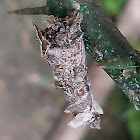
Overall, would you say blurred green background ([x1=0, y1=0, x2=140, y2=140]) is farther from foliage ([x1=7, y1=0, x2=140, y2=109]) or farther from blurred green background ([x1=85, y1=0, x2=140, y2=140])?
foliage ([x1=7, y1=0, x2=140, y2=109])

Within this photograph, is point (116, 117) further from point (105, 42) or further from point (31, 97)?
point (105, 42)

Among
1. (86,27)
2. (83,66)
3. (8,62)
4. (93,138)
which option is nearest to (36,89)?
(8,62)

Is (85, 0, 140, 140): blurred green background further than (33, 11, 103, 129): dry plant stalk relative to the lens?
Yes

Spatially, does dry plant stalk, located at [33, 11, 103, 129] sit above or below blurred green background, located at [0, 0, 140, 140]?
above

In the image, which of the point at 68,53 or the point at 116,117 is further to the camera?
the point at 116,117

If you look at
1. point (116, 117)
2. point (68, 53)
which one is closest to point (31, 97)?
point (116, 117)

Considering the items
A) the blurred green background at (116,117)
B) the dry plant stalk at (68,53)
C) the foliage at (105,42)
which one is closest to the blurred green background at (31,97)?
the blurred green background at (116,117)

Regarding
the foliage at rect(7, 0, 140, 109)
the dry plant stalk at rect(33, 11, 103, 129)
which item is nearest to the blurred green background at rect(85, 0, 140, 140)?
the dry plant stalk at rect(33, 11, 103, 129)

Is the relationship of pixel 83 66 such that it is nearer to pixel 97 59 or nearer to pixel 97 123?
pixel 97 59

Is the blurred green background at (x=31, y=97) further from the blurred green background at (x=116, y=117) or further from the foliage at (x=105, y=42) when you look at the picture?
the foliage at (x=105, y=42)
